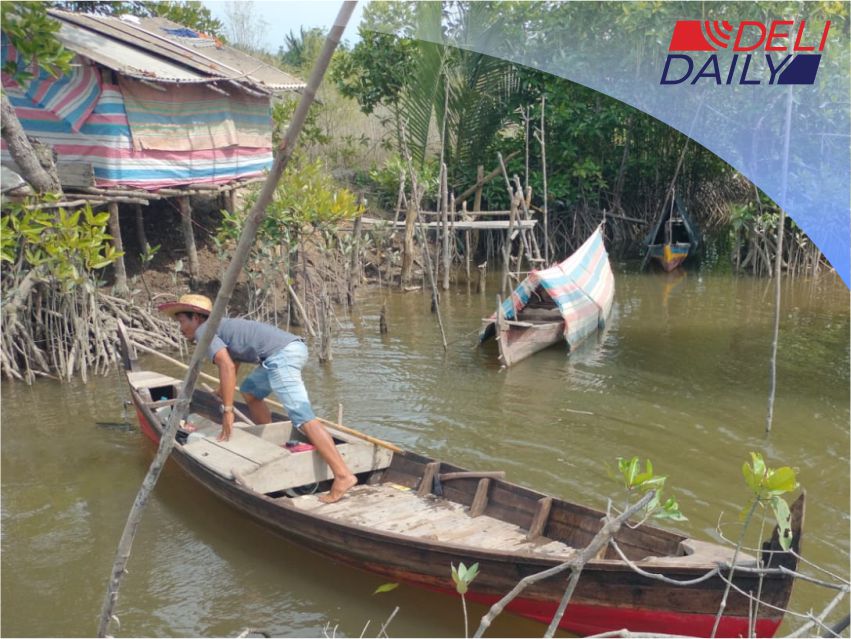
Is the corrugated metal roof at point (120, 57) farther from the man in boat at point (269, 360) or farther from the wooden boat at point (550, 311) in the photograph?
the man in boat at point (269, 360)

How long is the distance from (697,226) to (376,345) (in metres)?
9.55

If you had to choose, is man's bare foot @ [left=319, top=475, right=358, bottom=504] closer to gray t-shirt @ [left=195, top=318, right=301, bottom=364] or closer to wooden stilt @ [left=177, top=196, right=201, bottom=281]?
gray t-shirt @ [left=195, top=318, right=301, bottom=364]

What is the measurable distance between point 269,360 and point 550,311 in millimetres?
5631

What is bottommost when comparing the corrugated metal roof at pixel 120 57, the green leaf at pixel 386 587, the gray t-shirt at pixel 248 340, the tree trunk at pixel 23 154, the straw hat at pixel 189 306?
the green leaf at pixel 386 587

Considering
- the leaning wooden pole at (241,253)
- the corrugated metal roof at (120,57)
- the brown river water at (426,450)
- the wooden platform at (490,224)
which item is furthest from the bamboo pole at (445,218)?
the leaning wooden pole at (241,253)

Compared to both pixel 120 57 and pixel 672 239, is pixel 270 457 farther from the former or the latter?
pixel 672 239

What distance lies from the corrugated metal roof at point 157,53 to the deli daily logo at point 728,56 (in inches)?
292

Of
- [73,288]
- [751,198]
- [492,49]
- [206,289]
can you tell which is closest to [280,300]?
[206,289]

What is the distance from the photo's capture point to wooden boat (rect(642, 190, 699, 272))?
1542 cm

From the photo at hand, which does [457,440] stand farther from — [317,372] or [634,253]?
[634,253]

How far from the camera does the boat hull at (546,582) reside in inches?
149

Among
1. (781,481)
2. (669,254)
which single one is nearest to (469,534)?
(781,481)

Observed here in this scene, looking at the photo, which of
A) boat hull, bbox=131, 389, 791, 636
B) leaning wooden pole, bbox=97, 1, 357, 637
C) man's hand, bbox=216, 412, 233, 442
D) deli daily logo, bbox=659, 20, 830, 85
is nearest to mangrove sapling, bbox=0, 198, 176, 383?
man's hand, bbox=216, 412, 233, 442

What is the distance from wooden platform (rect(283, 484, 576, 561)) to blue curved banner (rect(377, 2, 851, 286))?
86.9 inches
